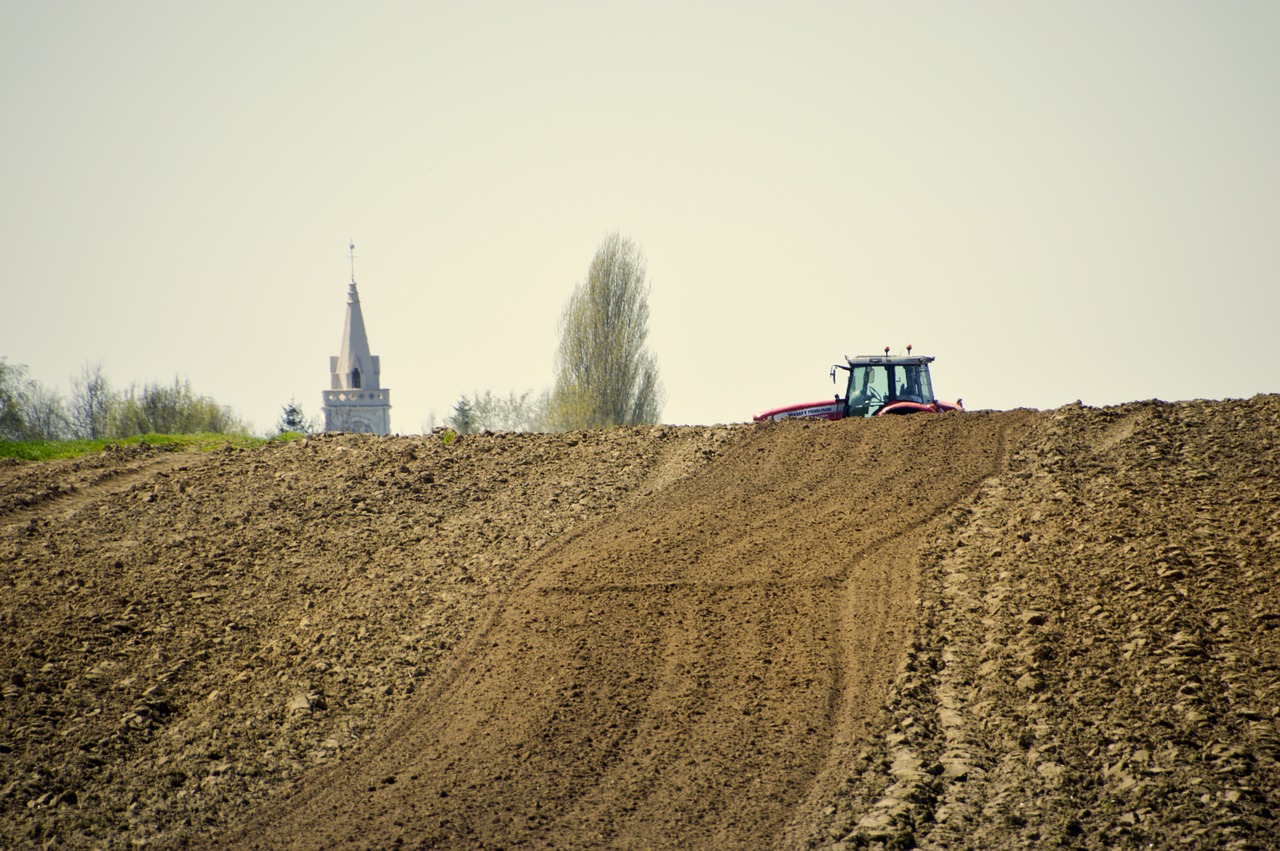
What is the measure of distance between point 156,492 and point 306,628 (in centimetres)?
580

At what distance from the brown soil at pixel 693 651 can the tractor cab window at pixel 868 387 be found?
364 cm

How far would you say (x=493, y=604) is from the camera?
1075 cm

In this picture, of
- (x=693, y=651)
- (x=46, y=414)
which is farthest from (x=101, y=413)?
(x=693, y=651)

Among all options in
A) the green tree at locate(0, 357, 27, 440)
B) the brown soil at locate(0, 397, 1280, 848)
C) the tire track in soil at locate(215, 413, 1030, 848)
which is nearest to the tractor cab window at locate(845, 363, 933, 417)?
the brown soil at locate(0, 397, 1280, 848)

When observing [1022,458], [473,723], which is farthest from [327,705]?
[1022,458]

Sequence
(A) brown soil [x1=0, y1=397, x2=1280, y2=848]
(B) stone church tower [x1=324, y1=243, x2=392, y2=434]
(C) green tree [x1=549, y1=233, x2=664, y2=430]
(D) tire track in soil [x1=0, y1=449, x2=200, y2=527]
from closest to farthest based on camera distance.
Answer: (A) brown soil [x1=0, y1=397, x2=1280, y2=848]
(D) tire track in soil [x1=0, y1=449, x2=200, y2=527]
(C) green tree [x1=549, y1=233, x2=664, y2=430]
(B) stone church tower [x1=324, y1=243, x2=392, y2=434]

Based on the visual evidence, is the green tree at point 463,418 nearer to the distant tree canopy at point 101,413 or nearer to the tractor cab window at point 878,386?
the distant tree canopy at point 101,413

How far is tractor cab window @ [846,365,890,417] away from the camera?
1825cm

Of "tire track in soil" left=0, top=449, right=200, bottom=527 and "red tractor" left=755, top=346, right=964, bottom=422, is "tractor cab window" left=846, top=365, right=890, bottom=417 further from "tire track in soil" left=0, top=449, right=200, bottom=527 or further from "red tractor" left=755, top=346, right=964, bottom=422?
"tire track in soil" left=0, top=449, right=200, bottom=527

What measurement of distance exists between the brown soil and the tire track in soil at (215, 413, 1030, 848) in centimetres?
3

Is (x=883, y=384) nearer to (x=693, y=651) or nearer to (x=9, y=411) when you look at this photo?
(x=693, y=651)

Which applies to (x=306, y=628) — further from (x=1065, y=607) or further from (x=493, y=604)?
(x=1065, y=607)

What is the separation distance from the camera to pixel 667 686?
8.97 meters

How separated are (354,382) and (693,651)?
7694cm
